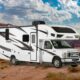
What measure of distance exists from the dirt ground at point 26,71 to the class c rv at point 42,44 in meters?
0.48

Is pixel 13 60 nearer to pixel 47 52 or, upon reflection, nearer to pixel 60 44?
pixel 47 52

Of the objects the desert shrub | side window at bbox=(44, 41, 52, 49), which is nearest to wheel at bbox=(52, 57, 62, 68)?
side window at bbox=(44, 41, 52, 49)

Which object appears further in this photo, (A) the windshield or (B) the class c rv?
(A) the windshield

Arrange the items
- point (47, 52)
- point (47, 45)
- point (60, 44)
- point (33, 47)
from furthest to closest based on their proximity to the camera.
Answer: point (33, 47) → point (47, 45) → point (47, 52) → point (60, 44)

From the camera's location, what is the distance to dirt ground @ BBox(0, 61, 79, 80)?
23750 millimetres

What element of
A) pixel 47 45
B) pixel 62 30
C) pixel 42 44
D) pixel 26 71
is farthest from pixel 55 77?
pixel 42 44

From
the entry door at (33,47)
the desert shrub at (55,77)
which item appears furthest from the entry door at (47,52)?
the desert shrub at (55,77)

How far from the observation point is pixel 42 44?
27781 mm

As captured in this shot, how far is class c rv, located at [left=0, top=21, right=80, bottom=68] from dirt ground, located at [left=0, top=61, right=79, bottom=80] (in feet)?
1.57

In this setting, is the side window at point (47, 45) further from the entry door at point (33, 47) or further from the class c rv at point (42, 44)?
the entry door at point (33, 47)

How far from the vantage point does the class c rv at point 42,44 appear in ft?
87.1

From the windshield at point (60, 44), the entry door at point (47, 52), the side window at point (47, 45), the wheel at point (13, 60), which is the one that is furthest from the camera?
the wheel at point (13, 60)

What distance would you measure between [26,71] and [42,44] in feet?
7.07

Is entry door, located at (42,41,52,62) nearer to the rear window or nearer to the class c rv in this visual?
the class c rv
